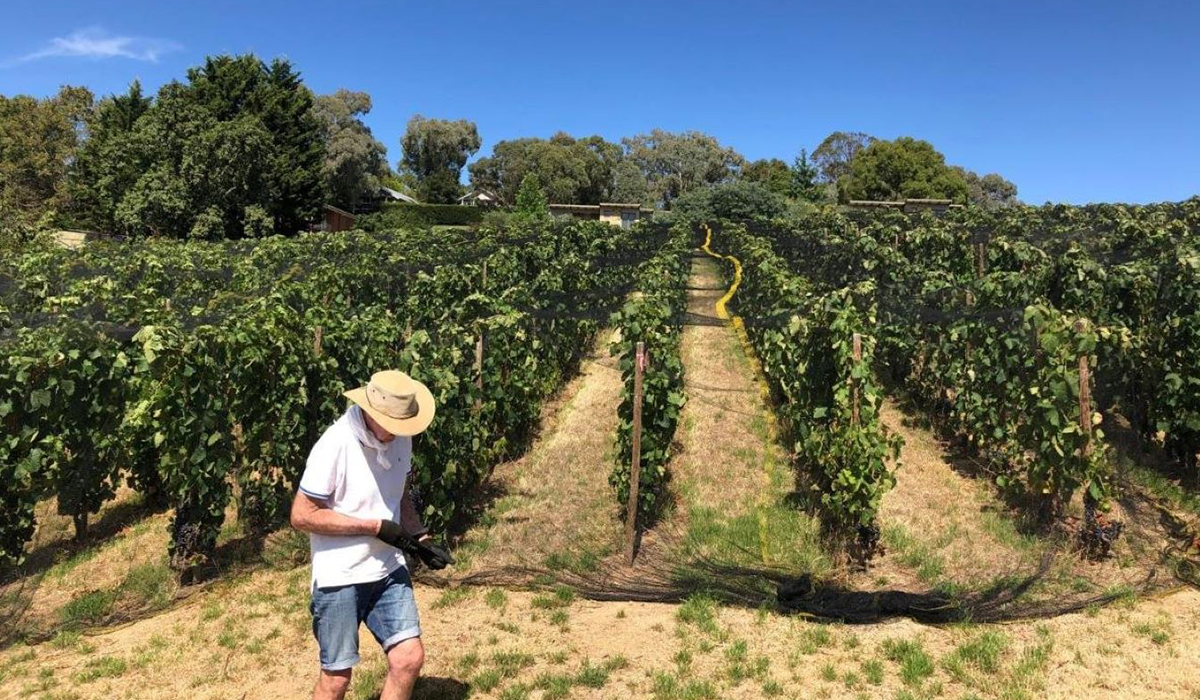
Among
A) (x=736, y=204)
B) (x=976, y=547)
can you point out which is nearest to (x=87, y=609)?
(x=976, y=547)

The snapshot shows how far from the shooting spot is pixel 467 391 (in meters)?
5.73

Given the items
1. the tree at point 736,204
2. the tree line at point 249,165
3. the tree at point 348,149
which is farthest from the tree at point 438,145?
the tree at point 736,204

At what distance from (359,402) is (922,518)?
4.69 meters

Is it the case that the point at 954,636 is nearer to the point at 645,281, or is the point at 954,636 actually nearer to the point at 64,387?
the point at 64,387

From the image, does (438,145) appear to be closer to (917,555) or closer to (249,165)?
(249,165)

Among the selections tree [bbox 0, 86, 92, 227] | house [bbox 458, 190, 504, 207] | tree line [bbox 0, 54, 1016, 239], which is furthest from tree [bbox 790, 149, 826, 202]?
tree [bbox 0, 86, 92, 227]

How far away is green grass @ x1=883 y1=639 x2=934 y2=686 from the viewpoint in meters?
3.55

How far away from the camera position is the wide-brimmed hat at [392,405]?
2.61m

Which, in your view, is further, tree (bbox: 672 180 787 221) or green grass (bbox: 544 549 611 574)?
tree (bbox: 672 180 787 221)

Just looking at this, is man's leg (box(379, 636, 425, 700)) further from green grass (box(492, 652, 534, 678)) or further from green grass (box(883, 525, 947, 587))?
green grass (box(883, 525, 947, 587))

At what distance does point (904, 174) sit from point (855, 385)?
164 feet

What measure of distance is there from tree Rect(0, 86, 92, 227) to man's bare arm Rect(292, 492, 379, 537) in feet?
152

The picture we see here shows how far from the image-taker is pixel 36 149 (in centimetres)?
4247

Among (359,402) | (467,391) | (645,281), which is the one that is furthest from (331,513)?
(645,281)
